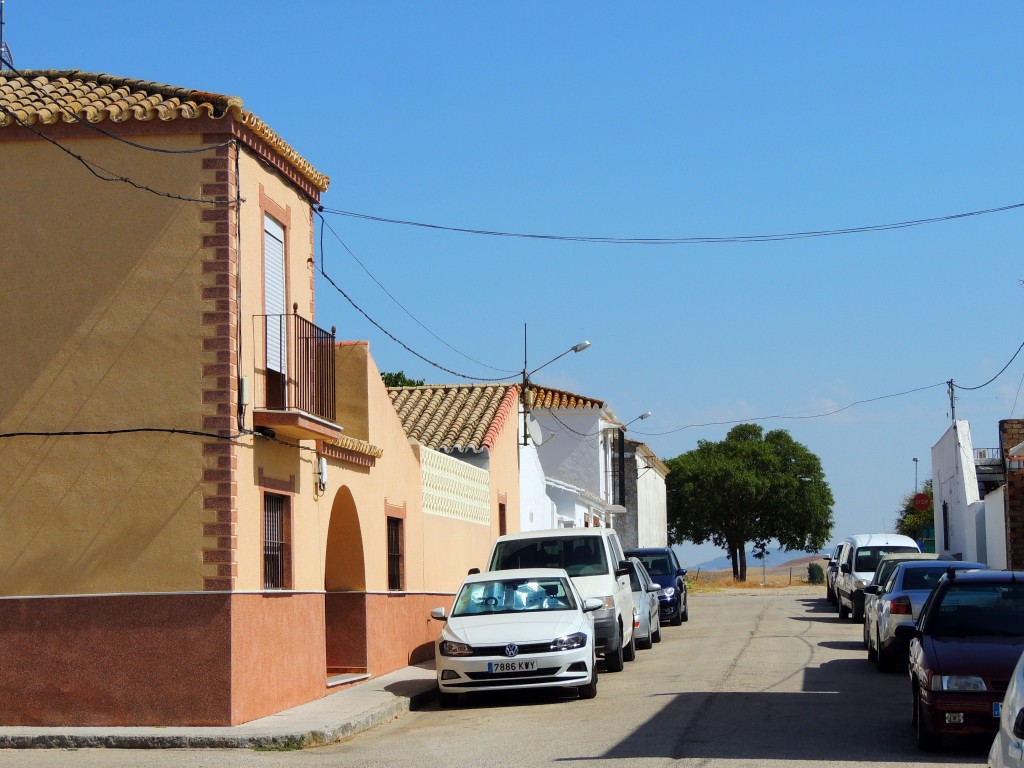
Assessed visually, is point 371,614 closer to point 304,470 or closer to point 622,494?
point 304,470

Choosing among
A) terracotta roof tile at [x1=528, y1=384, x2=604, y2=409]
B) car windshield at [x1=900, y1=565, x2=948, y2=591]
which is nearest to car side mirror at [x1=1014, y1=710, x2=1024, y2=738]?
car windshield at [x1=900, y1=565, x2=948, y2=591]

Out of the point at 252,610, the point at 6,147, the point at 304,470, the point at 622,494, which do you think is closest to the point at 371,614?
the point at 304,470

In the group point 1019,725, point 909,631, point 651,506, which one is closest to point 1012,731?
point 1019,725

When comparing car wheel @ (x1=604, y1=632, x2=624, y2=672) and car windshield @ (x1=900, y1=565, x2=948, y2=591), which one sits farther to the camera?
car wheel @ (x1=604, y1=632, x2=624, y2=672)

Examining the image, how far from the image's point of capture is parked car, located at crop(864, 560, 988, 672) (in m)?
18.5

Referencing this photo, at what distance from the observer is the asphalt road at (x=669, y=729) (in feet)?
37.9

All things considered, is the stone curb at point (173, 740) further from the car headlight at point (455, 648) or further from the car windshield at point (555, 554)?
the car windshield at point (555, 554)

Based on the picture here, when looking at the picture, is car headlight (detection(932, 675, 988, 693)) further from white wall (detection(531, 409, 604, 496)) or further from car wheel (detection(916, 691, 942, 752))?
white wall (detection(531, 409, 604, 496))

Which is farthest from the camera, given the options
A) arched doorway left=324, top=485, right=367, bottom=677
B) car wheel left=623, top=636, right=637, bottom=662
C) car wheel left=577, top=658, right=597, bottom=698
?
car wheel left=623, top=636, right=637, bottom=662

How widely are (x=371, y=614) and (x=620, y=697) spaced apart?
4.61 metres

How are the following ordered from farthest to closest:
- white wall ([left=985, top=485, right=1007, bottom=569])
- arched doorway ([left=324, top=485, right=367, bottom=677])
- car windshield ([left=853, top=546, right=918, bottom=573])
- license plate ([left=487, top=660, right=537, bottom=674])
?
white wall ([left=985, top=485, right=1007, bottom=569]) < car windshield ([left=853, top=546, right=918, bottom=573]) < arched doorway ([left=324, top=485, right=367, bottom=677]) < license plate ([left=487, top=660, right=537, bottom=674])

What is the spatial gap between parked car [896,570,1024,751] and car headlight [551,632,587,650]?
4838 millimetres

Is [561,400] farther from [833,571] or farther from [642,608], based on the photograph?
[642,608]

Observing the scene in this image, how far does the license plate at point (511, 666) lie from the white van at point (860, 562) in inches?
560
